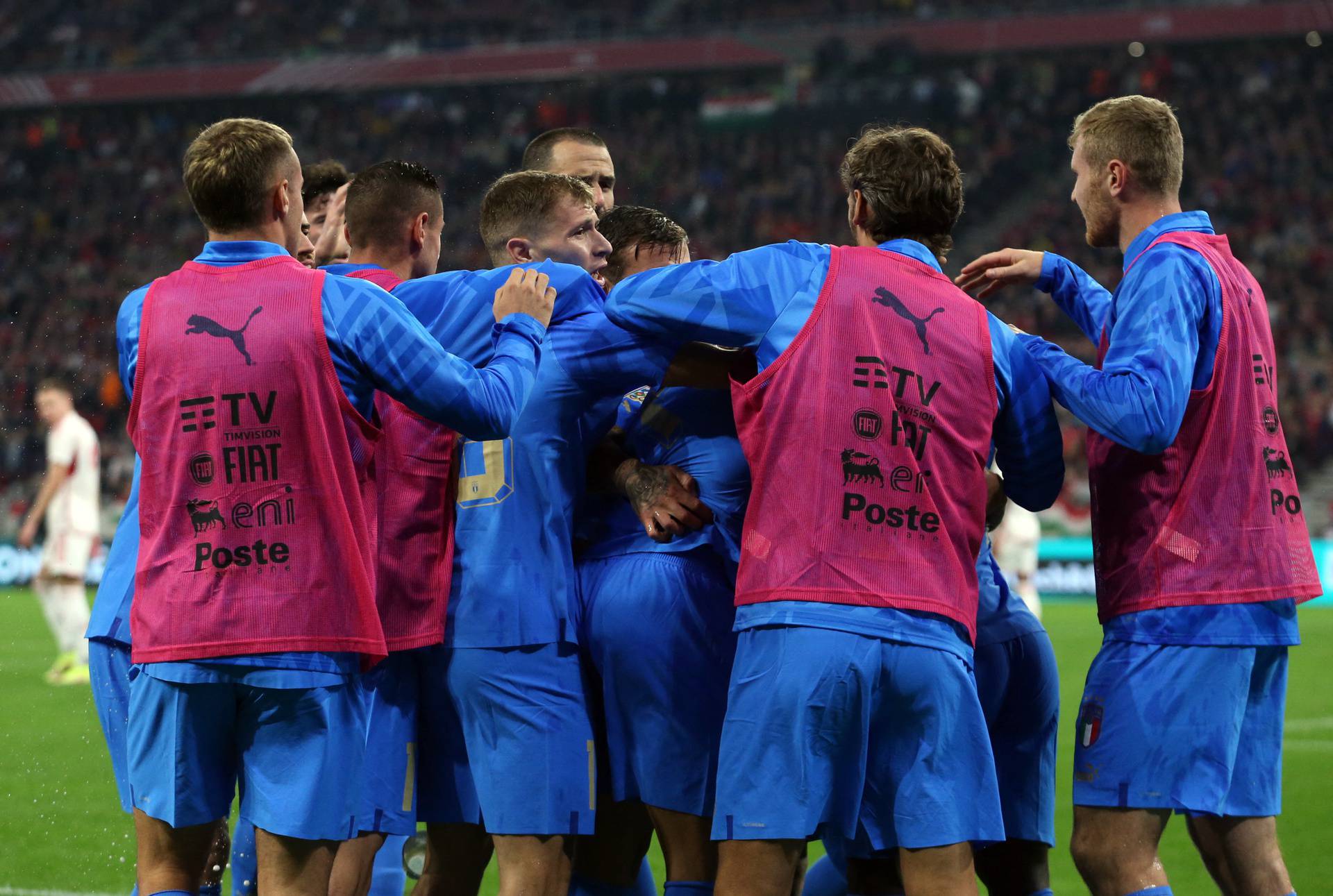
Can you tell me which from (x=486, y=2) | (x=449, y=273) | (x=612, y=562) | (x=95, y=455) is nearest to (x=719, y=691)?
(x=612, y=562)

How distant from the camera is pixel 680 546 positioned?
3.78 m

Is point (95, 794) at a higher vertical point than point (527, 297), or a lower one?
lower

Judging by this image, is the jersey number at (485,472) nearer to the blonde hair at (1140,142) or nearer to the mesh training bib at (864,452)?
the mesh training bib at (864,452)

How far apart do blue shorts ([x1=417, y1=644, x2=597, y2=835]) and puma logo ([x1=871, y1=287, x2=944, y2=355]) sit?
1151 millimetres

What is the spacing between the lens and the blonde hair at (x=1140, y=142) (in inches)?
153

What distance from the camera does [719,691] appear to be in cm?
374

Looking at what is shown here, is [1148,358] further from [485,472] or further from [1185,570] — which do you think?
[485,472]

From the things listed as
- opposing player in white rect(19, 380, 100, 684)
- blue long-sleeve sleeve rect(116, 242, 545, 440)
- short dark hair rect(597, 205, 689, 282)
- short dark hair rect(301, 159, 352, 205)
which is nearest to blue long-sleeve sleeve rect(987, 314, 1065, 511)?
short dark hair rect(597, 205, 689, 282)

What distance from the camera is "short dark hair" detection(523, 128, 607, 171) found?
223 inches

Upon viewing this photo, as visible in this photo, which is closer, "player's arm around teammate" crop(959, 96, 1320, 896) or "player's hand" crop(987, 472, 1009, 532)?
"player's arm around teammate" crop(959, 96, 1320, 896)

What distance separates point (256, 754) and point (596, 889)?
1196 millimetres

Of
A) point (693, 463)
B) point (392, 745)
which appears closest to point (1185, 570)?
point (693, 463)

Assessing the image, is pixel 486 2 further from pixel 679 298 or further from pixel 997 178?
pixel 679 298

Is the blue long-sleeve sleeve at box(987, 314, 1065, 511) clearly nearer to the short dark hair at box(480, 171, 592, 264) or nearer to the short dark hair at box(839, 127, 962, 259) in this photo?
the short dark hair at box(839, 127, 962, 259)
